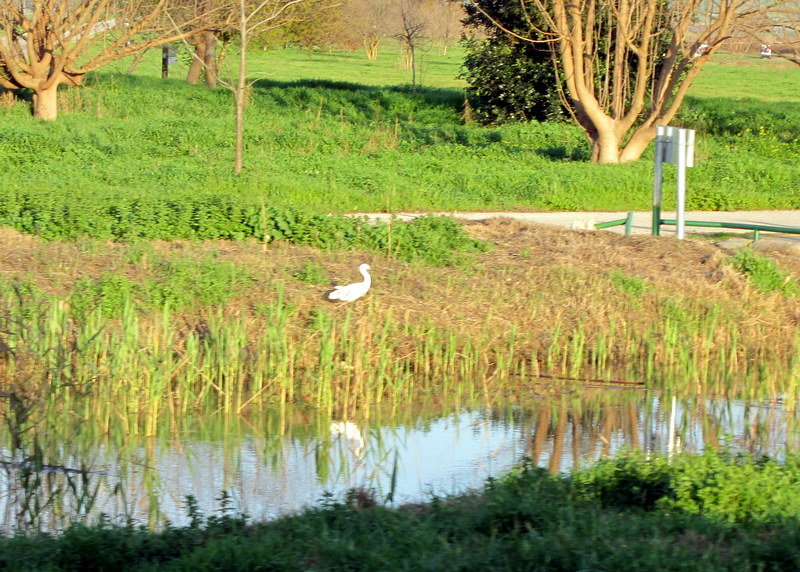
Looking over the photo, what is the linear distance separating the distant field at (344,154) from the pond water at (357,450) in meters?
5.85

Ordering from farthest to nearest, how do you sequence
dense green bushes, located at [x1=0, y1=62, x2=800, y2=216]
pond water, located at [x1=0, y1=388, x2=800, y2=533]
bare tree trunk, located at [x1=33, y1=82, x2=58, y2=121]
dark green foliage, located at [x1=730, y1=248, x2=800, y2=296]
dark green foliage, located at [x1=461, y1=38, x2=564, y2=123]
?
1. dark green foliage, located at [x1=461, y1=38, x2=564, y2=123]
2. bare tree trunk, located at [x1=33, y1=82, x2=58, y2=121]
3. dense green bushes, located at [x1=0, y1=62, x2=800, y2=216]
4. dark green foliage, located at [x1=730, y1=248, x2=800, y2=296]
5. pond water, located at [x1=0, y1=388, x2=800, y2=533]

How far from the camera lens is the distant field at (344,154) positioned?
59.6ft

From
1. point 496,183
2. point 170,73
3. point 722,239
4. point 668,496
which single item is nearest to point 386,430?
point 668,496

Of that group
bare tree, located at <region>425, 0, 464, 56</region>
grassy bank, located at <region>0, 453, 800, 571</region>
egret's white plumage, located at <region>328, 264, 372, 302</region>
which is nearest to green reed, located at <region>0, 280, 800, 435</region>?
egret's white plumage, located at <region>328, 264, 372, 302</region>

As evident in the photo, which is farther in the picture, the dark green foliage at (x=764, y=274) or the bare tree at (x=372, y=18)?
the bare tree at (x=372, y=18)

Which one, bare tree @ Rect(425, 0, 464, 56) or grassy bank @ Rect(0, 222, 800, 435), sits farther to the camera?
bare tree @ Rect(425, 0, 464, 56)

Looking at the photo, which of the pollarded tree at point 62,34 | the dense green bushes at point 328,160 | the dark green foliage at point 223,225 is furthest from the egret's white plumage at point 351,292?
the pollarded tree at point 62,34

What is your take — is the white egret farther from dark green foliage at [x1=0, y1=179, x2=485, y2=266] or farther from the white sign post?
the white sign post

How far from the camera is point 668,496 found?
19.4ft

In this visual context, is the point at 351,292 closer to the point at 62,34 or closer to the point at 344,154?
the point at 344,154

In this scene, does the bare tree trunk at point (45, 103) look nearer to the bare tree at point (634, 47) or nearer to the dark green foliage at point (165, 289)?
the bare tree at point (634, 47)

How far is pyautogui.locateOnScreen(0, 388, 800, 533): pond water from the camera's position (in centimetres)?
654

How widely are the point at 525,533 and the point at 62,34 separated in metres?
21.9

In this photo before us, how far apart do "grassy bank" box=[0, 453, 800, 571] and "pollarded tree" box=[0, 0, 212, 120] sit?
1996cm
